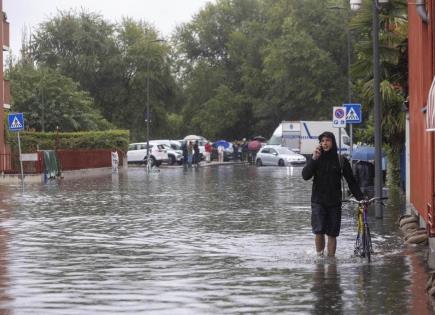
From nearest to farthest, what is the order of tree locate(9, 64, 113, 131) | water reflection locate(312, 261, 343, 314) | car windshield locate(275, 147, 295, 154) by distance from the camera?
water reflection locate(312, 261, 343, 314), car windshield locate(275, 147, 295, 154), tree locate(9, 64, 113, 131)

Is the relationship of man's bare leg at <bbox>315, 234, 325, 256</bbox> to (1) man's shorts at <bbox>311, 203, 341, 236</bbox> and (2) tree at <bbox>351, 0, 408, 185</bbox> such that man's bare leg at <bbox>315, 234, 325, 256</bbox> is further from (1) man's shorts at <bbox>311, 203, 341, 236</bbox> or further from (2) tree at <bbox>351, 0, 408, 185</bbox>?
(2) tree at <bbox>351, 0, 408, 185</bbox>

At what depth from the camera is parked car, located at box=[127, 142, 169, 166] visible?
66.7 m

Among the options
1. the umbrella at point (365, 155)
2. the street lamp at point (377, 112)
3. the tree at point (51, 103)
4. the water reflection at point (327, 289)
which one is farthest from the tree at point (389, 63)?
the tree at point (51, 103)

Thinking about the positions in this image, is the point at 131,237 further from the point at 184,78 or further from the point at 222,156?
the point at 184,78

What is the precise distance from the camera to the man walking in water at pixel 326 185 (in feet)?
41.9

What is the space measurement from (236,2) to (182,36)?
6.28 m

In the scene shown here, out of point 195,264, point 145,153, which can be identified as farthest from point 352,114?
point 145,153

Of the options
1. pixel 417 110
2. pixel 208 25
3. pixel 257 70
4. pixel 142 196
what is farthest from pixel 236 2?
pixel 417 110

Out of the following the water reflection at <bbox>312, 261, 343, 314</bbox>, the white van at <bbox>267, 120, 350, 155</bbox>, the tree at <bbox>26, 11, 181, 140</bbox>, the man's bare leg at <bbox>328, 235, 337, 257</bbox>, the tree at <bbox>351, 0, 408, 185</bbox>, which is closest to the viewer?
the water reflection at <bbox>312, 261, 343, 314</bbox>

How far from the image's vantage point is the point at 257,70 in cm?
8694

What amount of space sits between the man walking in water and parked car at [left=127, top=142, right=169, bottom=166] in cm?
5331

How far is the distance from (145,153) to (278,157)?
1033cm

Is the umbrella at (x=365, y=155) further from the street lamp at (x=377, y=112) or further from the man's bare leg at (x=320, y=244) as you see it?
the man's bare leg at (x=320, y=244)

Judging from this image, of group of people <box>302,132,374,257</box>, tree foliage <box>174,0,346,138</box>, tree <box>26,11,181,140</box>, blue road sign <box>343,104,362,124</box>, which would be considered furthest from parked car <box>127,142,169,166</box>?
group of people <box>302,132,374,257</box>
